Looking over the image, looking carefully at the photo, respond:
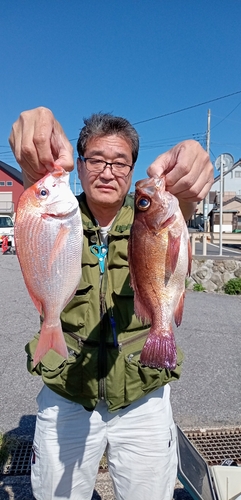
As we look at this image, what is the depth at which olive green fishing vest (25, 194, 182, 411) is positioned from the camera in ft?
6.73

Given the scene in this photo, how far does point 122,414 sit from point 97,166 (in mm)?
1316

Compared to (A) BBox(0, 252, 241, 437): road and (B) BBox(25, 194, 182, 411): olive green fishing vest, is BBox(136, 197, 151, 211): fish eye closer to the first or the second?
(B) BBox(25, 194, 182, 411): olive green fishing vest

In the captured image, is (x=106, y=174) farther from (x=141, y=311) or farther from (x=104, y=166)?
(x=141, y=311)

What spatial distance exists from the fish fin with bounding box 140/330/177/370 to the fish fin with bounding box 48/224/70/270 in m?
0.51

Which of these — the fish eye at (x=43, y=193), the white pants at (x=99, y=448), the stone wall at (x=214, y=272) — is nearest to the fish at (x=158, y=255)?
the fish eye at (x=43, y=193)

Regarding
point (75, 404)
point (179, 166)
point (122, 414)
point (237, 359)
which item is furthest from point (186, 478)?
point (237, 359)

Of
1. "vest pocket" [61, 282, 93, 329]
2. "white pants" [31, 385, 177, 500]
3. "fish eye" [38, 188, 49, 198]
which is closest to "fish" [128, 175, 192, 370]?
"fish eye" [38, 188, 49, 198]

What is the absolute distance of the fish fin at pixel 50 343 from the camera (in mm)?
1571

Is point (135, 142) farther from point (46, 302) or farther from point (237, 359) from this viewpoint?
point (237, 359)

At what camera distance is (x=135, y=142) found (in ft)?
7.04

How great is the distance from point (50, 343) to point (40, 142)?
0.83 metres

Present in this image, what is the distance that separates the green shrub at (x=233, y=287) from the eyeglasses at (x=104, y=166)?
959 cm

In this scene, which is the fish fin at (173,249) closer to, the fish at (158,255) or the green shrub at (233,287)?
the fish at (158,255)

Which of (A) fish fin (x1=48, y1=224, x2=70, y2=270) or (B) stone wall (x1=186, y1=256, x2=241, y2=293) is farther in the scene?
(B) stone wall (x1=186, y1=256, x2=241, y2=293)
